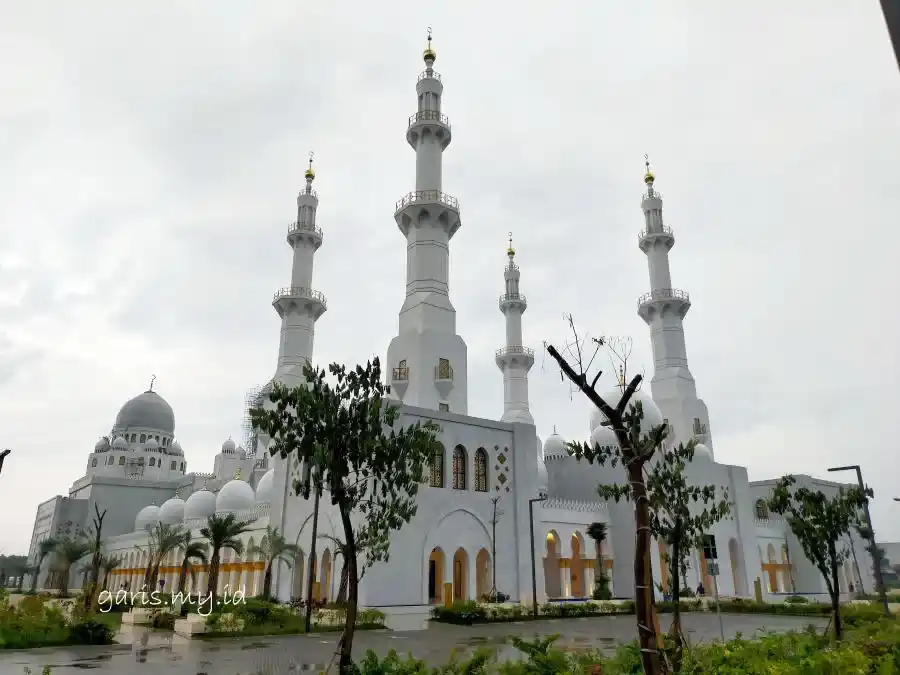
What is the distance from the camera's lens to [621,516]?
1545 inches

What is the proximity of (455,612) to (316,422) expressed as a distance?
16123 mm

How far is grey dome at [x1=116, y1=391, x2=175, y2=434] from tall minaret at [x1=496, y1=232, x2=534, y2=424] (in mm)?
42275

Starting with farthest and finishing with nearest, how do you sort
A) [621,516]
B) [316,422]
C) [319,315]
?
[319,315] < [621,516] < [316,422]

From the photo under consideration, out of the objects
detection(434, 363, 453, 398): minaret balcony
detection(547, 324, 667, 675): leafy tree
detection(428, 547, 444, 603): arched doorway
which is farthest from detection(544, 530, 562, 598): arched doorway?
detection(547, 324, 667, 675): leafy tree

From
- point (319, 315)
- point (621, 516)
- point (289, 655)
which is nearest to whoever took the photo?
point (289, 655)

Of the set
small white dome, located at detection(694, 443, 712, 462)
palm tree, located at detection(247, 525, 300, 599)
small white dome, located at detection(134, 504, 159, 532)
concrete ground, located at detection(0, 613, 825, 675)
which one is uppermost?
small white dome, located at detection(694, 443, 712, 462)

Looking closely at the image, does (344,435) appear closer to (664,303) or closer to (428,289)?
(428,289)

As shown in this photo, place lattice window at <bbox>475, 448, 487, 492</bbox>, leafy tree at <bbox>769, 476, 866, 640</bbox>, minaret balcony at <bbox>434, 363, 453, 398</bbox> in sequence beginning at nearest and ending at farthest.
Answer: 1. leafy tree at <bbox>769, 476, 866, 640</bbox>
2. lattice window at <bbox>475, 448, 487, 492</bbox>
3. minaret balcony at <bbox>434, 363, 453, 398</bbox>

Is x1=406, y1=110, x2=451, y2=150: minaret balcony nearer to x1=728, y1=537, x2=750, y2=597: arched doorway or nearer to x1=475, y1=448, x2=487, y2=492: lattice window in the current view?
x1=475, y1=448, x2=487, y2=492: lattice window

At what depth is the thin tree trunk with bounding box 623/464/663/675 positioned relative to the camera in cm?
699

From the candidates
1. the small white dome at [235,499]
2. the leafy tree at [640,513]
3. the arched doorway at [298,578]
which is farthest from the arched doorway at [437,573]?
the leafy tree at [640,513]

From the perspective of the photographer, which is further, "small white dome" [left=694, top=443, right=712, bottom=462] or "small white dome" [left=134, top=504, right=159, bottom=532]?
"small white dome" [left=134, top=504, right=159, bottom=532]

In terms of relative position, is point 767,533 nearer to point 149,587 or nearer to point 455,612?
point 455,612

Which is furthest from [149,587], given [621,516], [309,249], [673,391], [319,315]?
[673,391]
